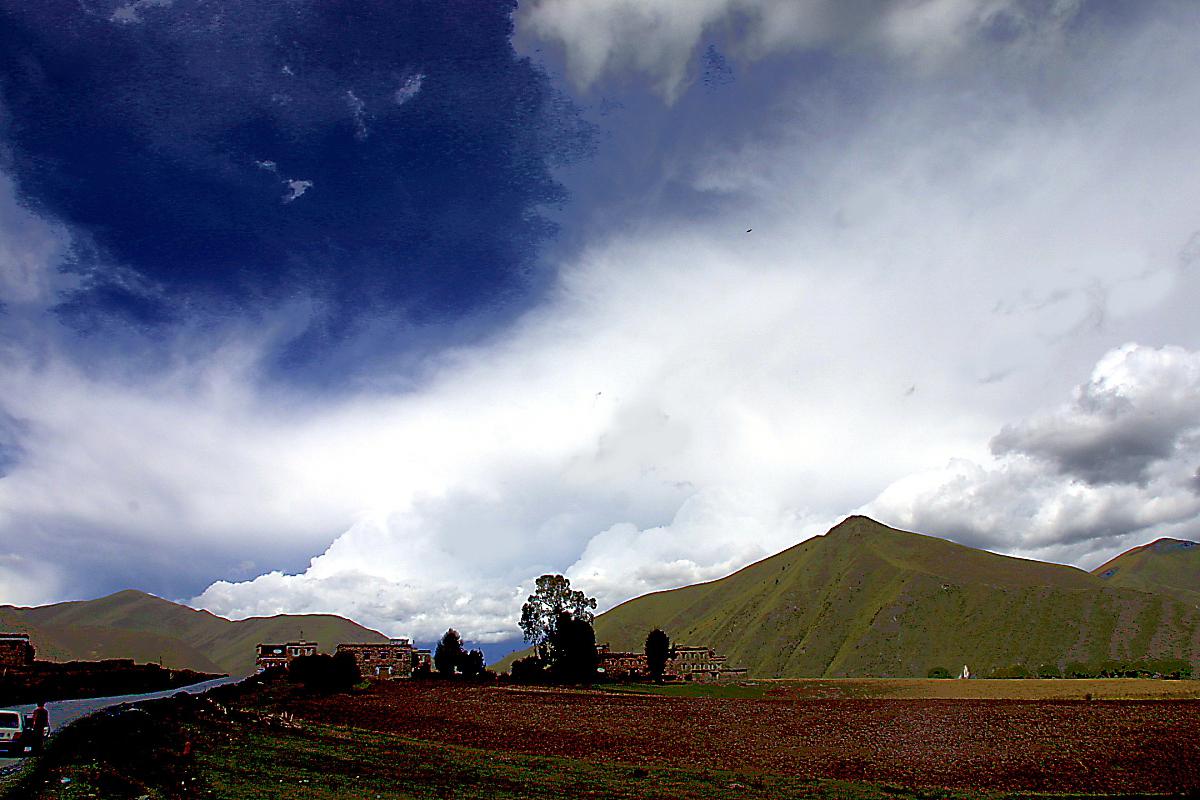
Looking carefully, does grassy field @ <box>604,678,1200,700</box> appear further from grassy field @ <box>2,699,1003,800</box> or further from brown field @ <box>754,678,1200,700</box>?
grassy field @ <box>2,699,1003,800</box>

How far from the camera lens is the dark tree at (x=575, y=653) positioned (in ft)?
513

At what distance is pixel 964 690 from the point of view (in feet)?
395

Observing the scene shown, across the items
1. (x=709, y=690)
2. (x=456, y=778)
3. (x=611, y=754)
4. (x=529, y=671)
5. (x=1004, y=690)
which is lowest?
(x=709, y=690)

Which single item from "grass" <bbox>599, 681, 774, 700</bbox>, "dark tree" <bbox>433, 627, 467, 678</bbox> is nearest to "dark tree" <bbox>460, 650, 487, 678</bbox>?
"dark tree" <bbox>433, 627, 467, 678</bbox>

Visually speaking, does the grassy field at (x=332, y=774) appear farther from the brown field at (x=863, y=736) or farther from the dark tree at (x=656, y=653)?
the dark tree at (x=656, y=653)

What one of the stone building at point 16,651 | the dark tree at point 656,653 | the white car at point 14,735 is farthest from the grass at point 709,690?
the stone building at point 16,651

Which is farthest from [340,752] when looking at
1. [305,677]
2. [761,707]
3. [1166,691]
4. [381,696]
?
[1166,691]

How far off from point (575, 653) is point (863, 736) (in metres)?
106

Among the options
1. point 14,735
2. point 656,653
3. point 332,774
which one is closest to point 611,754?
point 332,774

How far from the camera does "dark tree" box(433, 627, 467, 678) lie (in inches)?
7067

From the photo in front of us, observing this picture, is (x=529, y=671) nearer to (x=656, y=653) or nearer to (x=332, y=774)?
(x=656, y=653)

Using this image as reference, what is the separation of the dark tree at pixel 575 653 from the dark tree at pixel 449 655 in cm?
2841

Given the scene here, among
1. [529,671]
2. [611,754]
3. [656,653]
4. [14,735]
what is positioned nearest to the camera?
[14,735]

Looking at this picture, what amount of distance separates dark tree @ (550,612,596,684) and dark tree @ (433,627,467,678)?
28413 millimetres
